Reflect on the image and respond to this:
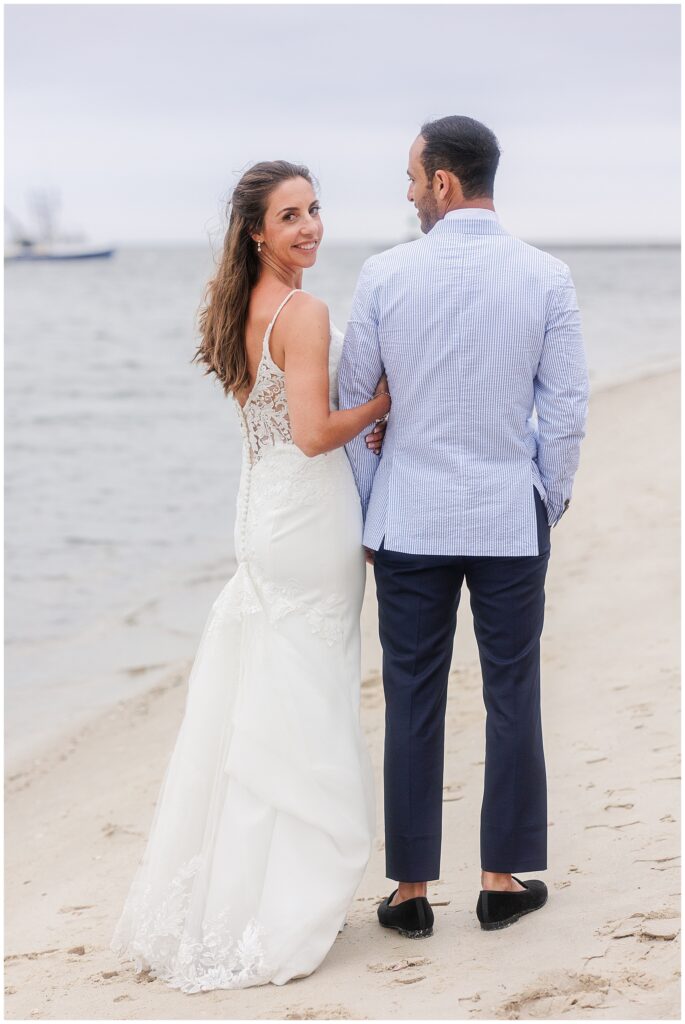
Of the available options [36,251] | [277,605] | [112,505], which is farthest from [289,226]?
[36,251]

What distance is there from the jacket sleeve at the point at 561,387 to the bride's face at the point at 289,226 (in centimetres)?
66

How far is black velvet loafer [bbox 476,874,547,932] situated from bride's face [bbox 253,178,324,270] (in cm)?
172

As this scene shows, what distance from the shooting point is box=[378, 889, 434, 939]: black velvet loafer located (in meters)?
2.98

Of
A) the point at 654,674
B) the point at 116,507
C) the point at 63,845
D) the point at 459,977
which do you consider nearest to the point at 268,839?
the point at 459,977

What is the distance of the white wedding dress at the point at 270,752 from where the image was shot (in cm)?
287

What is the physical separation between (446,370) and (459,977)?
4.69 ft

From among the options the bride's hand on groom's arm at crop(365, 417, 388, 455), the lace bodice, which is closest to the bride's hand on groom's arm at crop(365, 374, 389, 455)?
the bride's hand on groom's arm at crop(365, 417, 388, 455)

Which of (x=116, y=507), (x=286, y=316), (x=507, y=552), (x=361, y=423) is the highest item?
(x=286, y=316)

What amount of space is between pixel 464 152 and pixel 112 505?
26.2 ft

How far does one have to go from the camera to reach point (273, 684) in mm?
2949

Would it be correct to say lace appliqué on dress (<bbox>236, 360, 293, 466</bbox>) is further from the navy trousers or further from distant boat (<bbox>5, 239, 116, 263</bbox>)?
distant boat (<bbox>5, 239, 116, 263</bbox>)

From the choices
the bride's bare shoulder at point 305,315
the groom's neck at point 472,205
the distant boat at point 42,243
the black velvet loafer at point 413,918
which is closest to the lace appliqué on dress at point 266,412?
the bride's bare shoulder at point 305,315

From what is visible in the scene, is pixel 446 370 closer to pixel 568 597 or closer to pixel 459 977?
pixel 459 977

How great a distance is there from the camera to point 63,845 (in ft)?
13.9
